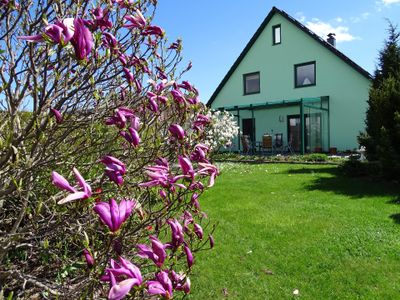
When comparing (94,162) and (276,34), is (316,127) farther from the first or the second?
(94,162)

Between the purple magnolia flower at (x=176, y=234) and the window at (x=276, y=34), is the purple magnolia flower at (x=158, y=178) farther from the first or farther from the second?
the window at (x=276, y=34)

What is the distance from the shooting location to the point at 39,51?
2.07m

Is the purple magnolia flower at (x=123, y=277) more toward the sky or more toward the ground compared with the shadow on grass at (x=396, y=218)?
more toward the sky

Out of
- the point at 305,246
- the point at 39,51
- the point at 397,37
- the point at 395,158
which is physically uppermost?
the point at 397,37

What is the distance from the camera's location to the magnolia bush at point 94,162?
3.66 feet

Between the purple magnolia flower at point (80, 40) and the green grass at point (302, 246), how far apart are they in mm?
1594

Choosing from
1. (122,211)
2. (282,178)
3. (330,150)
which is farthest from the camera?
(330,150)

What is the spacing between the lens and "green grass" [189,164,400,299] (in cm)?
333

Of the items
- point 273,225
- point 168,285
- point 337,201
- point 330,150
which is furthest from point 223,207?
point 330,150

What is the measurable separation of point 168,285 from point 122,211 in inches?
13.0

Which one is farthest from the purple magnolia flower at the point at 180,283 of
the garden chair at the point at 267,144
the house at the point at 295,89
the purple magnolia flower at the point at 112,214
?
the garden chair at the point at 267,144

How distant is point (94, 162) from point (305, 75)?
18324mm

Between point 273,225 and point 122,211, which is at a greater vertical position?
point 122,211

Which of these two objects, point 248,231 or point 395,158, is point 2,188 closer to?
point 248,231
